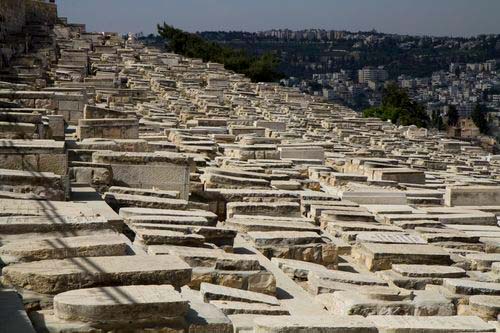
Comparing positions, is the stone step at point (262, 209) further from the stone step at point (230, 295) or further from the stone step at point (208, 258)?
the stone step at point (230, 295)

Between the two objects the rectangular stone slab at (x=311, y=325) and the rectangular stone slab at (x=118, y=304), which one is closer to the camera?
the rectangular stone slab at (x=118, y=304)

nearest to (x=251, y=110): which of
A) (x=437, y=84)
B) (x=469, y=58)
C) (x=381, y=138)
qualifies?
(x=381, y=138)

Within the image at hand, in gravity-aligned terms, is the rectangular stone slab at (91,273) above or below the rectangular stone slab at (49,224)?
below

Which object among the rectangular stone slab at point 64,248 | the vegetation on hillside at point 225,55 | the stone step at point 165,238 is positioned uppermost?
the vegetation on hillside at point 225,55

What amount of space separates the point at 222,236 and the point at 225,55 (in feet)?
127

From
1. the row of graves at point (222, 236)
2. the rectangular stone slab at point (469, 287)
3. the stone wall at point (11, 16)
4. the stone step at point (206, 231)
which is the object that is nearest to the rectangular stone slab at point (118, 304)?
the row of graves at point (222, 236)

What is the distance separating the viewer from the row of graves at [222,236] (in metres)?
3.90

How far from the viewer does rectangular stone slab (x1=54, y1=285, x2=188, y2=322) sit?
3555 millimetres

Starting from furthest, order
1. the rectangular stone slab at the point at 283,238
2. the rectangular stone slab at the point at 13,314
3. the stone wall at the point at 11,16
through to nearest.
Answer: the stone wall at the point at 11,16 < the rectangular stone slab at the point at 283,238 < the rectangular stone slab at the point at 13,314

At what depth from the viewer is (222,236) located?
233 inches

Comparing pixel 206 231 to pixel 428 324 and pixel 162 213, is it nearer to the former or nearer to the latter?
pixel 162 213

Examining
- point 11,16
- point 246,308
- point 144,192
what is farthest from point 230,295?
point 11,16

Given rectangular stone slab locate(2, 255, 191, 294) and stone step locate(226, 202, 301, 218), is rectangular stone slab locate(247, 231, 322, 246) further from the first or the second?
rectangular stone slab locate(2, 255, 191, 294)

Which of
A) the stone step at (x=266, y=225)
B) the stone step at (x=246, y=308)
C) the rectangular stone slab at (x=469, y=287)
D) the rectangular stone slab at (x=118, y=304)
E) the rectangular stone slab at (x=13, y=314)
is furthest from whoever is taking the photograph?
the stone step at (x=266, y=225)
